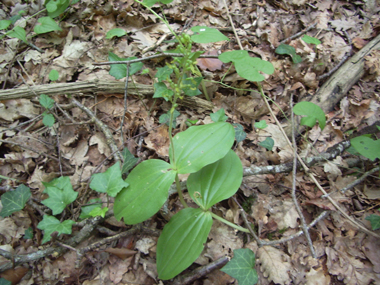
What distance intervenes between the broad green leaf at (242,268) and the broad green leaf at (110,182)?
106 cm

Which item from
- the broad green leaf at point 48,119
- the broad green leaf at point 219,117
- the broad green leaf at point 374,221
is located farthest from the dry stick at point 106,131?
the broad green leaf at point 374,221

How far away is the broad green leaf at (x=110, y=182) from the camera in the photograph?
70.6 inches

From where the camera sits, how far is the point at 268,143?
2414mm

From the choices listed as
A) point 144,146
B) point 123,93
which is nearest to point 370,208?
point 144,146

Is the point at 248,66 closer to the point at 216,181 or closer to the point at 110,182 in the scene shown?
the point at 216,181

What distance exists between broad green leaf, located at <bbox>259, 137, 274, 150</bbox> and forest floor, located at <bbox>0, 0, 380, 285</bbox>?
168 millimetres

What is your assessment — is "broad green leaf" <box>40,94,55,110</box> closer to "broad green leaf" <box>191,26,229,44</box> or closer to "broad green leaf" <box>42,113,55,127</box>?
"broad green leaf" <box>42,113,55,127</box>

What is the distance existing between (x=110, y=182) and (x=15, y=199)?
94 cm

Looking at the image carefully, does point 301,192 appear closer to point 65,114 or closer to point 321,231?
point 321,231

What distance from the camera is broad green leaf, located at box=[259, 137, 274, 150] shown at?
2404 millimetres

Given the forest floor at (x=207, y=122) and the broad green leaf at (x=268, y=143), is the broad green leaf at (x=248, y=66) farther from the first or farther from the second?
the broad green leaf at (x=268, y=143)

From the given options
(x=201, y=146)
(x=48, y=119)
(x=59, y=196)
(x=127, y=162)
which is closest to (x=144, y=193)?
(x=127, y=162)

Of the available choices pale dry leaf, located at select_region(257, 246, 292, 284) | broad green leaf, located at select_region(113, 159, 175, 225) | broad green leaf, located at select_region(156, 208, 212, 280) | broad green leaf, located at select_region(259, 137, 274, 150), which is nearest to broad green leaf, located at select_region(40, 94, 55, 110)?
broad green leaf, located at select_region(113, 159, 175, 225)

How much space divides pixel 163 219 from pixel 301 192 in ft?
4.92
